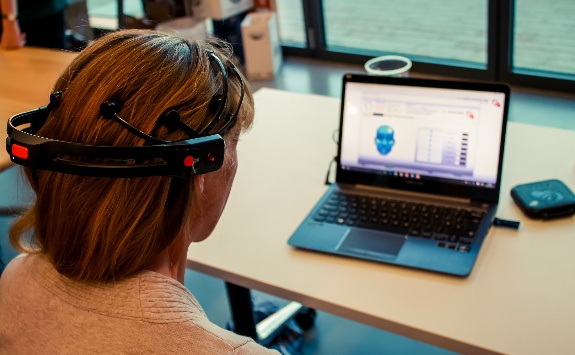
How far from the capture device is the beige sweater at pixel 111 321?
2.69 ft

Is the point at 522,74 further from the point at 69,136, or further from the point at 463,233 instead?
the point at 69,136

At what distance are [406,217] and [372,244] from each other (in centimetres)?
12

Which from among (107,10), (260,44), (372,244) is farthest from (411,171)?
(107,10)

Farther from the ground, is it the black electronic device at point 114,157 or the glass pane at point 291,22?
the black electronic device at point 114,157

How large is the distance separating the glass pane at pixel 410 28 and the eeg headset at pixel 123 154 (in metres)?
3.44

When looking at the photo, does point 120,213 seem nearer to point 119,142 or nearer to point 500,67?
point 119,142

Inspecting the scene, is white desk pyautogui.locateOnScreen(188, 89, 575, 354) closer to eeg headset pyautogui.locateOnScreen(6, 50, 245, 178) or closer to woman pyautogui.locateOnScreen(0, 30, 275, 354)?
woman pyautogui.locateOnScreen(0, 30, 275, 354)

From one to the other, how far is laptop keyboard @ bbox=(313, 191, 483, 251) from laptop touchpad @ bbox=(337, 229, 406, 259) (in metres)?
0.02

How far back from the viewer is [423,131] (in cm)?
152

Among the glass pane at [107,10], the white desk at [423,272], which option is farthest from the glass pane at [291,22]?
the white desk at [423,272]

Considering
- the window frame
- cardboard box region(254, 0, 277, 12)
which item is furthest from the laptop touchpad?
cardboard box region(254, 0, 277, 12)

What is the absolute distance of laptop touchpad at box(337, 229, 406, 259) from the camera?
1.38 metres

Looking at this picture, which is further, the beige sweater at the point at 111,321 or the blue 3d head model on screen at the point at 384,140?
the blue 3d head model on screen at the point at 384,140

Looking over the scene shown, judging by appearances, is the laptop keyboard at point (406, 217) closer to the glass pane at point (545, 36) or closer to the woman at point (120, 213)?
the woman at point (120, 213)
